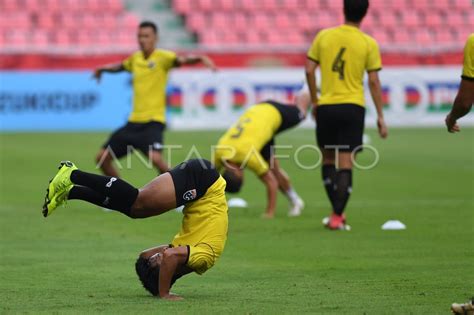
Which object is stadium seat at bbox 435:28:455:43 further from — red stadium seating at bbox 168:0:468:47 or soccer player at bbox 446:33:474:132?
soccer player at bbox 446:33:474:132

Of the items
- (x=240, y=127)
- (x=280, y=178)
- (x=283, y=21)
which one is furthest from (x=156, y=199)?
(x=283, y=21)

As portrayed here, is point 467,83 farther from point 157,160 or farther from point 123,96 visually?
point 123,96

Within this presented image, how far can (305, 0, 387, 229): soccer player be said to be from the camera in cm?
1243

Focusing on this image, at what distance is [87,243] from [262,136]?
11.2 feet

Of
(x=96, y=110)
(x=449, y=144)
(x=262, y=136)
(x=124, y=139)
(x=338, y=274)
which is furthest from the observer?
(x=96, y=110)

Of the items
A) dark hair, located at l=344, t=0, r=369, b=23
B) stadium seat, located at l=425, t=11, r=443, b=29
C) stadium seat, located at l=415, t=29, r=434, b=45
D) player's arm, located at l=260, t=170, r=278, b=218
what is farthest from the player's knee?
stadium seat, located at l=425, t=11, r=443, b=29

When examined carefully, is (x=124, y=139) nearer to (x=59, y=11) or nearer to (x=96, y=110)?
(x=96, y=110)

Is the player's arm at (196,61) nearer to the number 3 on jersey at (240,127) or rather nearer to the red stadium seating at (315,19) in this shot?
the number 3 on jersey at (240,127)

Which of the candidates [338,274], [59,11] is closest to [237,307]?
[338,274]

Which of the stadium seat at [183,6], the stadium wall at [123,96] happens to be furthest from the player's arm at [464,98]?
the stadium seat at [183,6]

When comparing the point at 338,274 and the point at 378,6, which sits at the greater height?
the point at 338,274

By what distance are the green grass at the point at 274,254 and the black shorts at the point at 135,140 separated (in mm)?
930

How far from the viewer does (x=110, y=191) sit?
8188 millimetres

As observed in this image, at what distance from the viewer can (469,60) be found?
753cm
